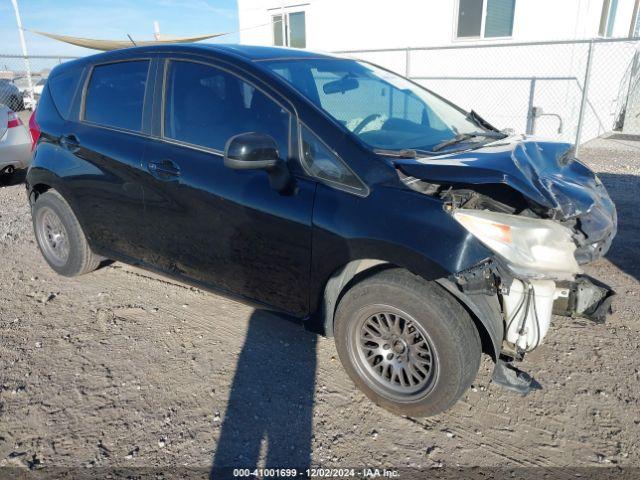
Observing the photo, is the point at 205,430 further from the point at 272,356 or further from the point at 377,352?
the point at 377,352

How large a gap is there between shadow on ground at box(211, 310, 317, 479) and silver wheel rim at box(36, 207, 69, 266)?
1.94 metres

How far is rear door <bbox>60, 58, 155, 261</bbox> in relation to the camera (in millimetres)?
3357

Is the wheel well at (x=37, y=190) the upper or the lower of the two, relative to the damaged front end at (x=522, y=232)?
lower

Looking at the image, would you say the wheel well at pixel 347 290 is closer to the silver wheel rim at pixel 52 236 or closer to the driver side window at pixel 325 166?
the driver side window at pixel 325 166

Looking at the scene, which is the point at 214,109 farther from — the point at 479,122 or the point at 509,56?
the point at 509,56

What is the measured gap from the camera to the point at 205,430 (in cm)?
254

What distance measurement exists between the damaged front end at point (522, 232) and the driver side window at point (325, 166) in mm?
246

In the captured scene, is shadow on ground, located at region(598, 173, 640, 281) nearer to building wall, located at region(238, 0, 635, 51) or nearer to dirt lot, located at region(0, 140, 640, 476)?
dirt lot, located at region(0, 140, 640, 476)

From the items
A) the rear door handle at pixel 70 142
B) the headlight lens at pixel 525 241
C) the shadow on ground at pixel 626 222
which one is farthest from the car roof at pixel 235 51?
the shadow on ground at pixel 626 222

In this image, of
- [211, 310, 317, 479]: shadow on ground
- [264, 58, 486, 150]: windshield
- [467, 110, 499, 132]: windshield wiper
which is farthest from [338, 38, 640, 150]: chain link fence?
[211, 310, 317, 479]: shadow on ground

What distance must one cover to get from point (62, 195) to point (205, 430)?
2453 mm

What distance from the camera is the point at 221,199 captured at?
291cm

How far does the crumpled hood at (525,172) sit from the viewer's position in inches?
90.9

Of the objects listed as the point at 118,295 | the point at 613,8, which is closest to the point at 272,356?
the point at 118,295
